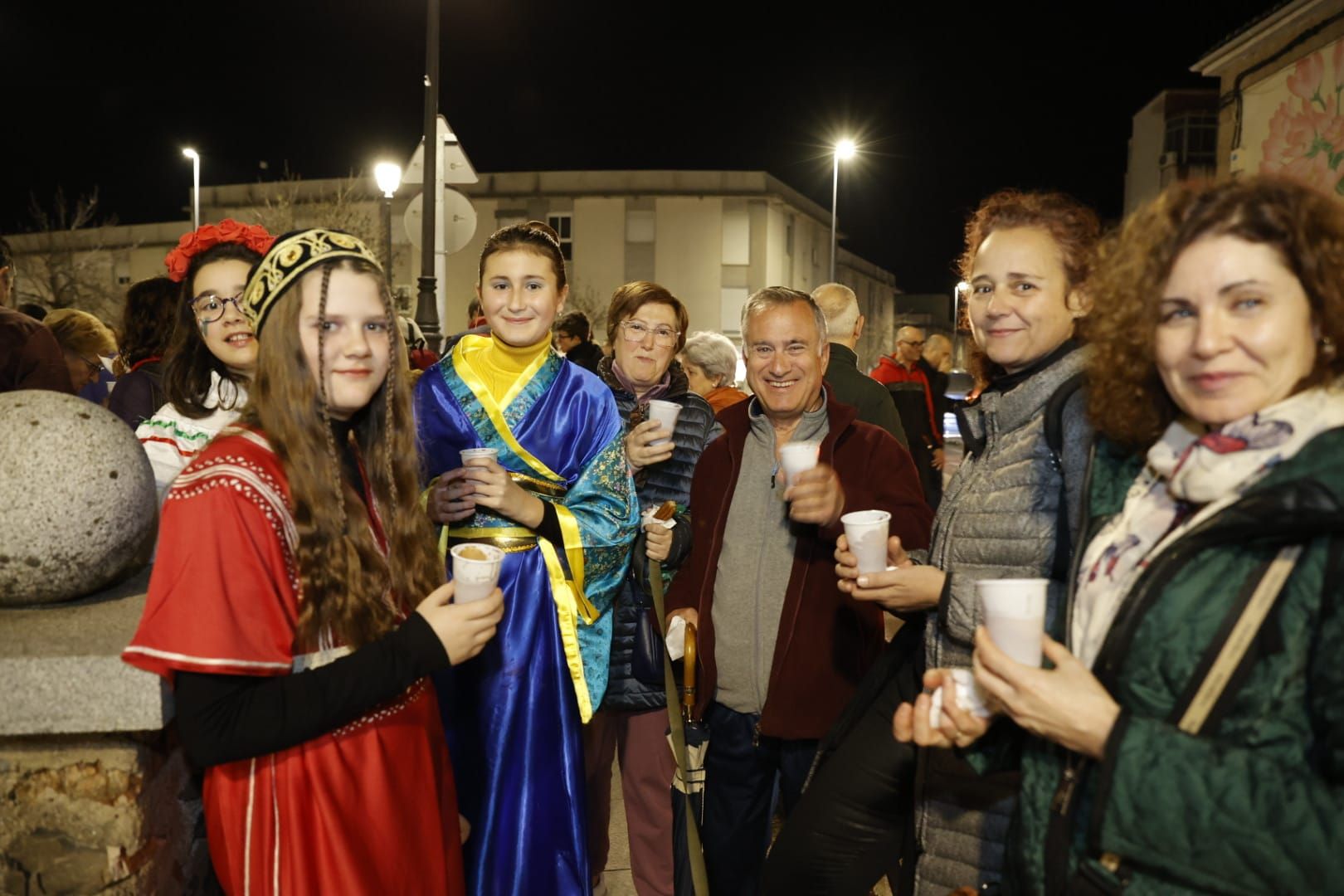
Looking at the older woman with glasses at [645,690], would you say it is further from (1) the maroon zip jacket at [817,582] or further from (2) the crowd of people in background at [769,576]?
(1) the maroon zip jacket at [817,582]

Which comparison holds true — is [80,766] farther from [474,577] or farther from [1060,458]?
[1060,458]

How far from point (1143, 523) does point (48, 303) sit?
37.3 metres

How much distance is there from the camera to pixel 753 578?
3.38m

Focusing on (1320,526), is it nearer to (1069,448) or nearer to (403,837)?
(1069,448)

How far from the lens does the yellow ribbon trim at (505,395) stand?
10.9 ft

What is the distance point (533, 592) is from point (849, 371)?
3.21 metres

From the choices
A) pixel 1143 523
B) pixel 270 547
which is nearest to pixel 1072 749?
pixel 1143 523

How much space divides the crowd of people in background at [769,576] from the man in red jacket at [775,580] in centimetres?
1

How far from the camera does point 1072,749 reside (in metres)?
1.66

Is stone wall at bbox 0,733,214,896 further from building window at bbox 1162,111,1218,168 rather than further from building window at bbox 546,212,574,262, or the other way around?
building window at bbox 546,212,574,262

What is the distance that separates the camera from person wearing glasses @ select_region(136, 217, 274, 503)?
314 cm

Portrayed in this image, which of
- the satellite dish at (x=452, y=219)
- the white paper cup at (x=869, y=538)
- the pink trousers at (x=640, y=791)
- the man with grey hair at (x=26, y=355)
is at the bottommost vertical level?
the pink trousers at (x=640, y=791)

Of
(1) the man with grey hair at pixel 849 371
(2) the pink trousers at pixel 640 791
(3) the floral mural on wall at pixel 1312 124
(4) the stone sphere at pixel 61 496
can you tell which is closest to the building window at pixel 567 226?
(3) the floral mural on wall at pixel 1312 124

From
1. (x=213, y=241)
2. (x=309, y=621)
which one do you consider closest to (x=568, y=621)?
(x=309, y=621)
